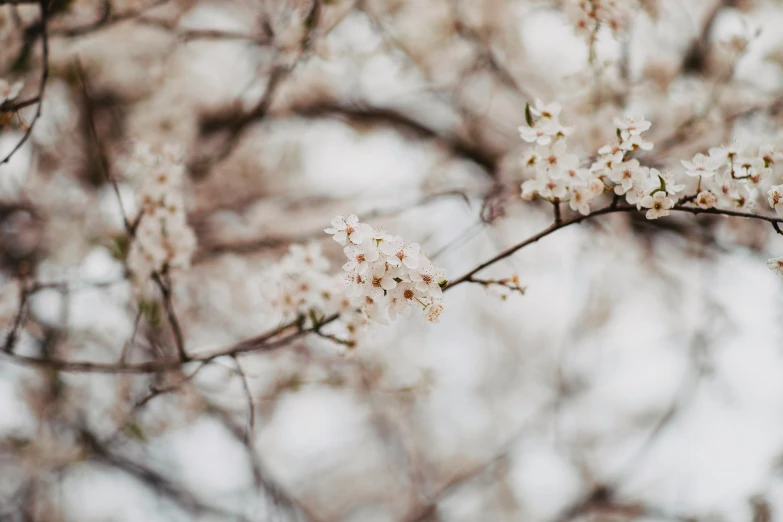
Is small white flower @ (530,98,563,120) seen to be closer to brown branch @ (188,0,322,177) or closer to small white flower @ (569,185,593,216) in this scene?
small white flower @ (569,185,593,216)

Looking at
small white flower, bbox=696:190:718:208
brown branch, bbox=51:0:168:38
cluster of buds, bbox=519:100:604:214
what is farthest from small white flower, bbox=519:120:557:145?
brown branch, bbox=51:0:168:38

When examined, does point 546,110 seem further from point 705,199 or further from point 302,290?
point 302,290

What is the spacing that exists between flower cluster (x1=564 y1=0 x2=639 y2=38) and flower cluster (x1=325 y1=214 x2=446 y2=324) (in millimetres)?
1038

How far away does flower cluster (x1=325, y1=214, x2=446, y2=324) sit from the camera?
3.96 feet

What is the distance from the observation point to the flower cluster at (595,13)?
5.81 feet

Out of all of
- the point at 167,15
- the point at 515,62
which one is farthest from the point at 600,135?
the point at 167,15

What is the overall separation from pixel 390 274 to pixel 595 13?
1.12m

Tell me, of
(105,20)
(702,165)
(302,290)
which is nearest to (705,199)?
(702,165)

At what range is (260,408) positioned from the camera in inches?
176

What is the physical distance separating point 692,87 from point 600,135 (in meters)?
0.83

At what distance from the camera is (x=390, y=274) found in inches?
48.0

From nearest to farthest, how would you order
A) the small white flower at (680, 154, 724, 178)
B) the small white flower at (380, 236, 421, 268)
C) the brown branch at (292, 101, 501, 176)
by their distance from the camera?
the small white flower at (380, 236, 421, 268), the small white flower at (680, 154, 724, 178), the brown branch at (292, 101, 501, 176)

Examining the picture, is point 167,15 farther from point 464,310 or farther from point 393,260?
point 464,310

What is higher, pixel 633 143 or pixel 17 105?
pixel 17 105
